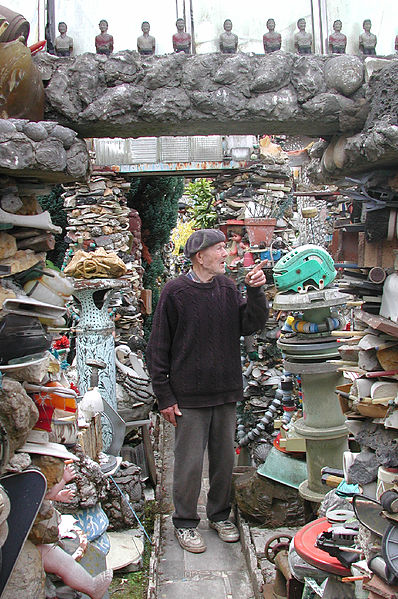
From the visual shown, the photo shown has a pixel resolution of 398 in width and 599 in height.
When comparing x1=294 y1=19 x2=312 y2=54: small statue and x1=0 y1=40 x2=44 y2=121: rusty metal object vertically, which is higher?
x1=294 y1=19 x2=312 y2=54: small statue

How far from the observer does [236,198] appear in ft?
25.0

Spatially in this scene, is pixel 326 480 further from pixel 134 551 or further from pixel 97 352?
pixel 97 352

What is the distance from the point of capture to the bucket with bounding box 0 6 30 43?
2723 mm


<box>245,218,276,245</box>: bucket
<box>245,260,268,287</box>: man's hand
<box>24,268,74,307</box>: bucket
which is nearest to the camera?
<box>24,268,74,307</box>: bucket

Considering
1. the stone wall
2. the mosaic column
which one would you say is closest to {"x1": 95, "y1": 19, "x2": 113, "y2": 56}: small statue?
the stone wall

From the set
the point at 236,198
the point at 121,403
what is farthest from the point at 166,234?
the point at 121,403

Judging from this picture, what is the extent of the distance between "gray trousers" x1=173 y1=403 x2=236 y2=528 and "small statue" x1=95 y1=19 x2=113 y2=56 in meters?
2.33

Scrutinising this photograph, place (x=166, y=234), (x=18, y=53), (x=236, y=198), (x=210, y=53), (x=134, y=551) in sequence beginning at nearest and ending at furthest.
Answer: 1. (x=18, y=53)
2. (x=210, y=53)
3. (x=134, y=551)
4. (x=236, y=198)
5. (x=166, y=234)

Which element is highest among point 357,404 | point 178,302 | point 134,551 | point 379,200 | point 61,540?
point 379,200

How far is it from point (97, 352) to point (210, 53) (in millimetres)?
3160

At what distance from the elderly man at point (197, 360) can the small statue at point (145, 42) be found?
4.85 ft

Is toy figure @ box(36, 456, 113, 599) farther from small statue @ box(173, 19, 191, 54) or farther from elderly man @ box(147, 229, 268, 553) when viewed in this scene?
small statue @ box(173, 19, 191, 54)

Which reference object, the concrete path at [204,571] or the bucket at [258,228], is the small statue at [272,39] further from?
the bucket at [258,228]

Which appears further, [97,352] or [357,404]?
[97,352]
